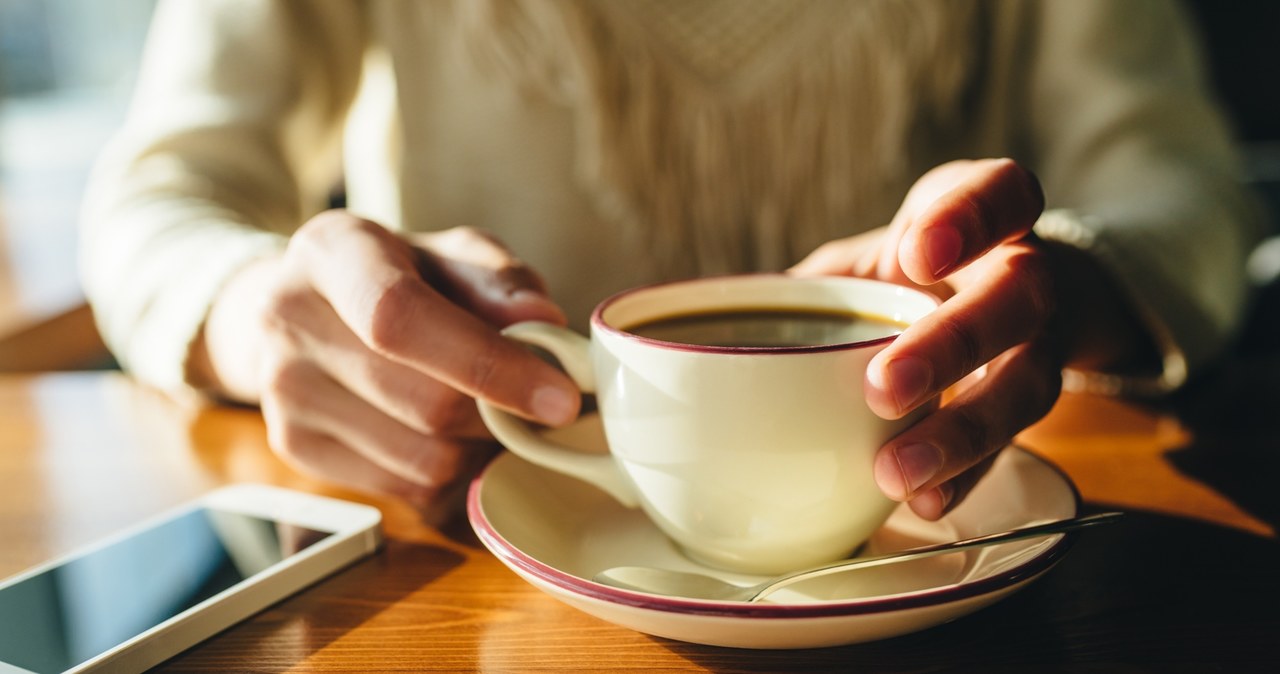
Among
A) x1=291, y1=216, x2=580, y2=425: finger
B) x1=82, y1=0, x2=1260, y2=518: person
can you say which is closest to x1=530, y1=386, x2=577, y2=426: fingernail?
x1=291, y1=216, x2=580, y2=425: finger

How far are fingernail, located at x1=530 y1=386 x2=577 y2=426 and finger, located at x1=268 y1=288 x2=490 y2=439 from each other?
0.23 ft

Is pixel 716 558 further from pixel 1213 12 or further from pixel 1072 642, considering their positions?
pixel 1213 12

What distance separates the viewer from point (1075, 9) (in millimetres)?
877

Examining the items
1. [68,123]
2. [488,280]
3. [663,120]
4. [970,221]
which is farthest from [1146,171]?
[68,123]

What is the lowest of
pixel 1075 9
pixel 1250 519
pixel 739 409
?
pixel 1250 519

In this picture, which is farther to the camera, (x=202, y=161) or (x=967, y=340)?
(x=202, y=161)

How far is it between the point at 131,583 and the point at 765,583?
0.93 feet

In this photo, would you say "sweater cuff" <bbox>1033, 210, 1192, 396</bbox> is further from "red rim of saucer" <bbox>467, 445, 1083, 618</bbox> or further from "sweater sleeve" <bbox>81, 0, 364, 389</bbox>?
"sweater sleeve" <bbox>81, 0, 364, 389</bbox>

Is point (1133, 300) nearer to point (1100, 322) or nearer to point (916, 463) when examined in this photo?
point (1100, 322)

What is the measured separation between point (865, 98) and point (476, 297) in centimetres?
52

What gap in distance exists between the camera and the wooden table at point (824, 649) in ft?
1.14

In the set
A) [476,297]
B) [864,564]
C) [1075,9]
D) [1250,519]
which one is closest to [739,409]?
[864,564]

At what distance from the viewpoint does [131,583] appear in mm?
413

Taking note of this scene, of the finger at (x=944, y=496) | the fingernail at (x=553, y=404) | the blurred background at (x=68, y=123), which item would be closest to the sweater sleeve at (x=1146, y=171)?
the finger at (x=944, y=496)
